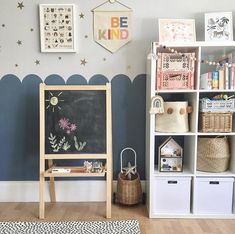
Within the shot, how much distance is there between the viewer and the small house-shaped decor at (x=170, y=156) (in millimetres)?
2266

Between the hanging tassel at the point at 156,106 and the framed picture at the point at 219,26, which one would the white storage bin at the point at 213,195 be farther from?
the framed picture at the point at 219,26

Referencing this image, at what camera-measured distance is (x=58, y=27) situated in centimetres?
240

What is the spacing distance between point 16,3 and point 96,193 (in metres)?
1.95

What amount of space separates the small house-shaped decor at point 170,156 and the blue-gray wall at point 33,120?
1.01 feet

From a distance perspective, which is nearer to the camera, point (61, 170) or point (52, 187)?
point (61, 170)

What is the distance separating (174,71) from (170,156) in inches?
28.8

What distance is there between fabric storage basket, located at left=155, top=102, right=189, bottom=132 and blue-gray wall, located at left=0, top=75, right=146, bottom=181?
0.35 m

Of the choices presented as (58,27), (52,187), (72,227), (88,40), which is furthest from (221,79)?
(52,187)

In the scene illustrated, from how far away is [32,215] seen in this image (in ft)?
7.52

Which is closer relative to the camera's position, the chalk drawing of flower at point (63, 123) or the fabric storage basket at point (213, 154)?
the fabric storage basket at point (213, 154)

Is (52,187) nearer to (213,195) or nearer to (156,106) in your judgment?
(156,106)

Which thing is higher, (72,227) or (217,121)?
(217,121)

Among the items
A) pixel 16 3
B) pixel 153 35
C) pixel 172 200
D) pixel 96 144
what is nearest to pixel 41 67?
pixel 16 3

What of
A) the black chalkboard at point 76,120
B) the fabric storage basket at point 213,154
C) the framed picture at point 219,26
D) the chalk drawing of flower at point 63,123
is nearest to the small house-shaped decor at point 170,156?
the fabric storage basket at point 213,154
